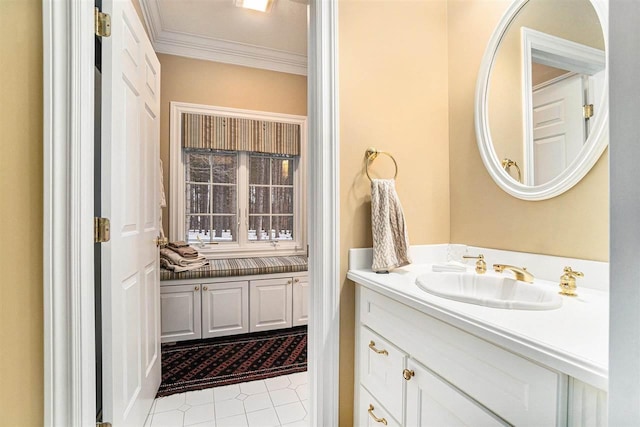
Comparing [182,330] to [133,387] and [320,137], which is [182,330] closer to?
[133,387]

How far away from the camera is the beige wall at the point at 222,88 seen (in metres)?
2.92

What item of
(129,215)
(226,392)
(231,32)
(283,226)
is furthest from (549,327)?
(231,32)

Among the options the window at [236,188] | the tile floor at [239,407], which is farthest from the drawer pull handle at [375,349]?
the window at [236,188]

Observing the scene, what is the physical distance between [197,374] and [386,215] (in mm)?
1780

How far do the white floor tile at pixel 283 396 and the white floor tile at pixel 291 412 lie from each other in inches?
1.5

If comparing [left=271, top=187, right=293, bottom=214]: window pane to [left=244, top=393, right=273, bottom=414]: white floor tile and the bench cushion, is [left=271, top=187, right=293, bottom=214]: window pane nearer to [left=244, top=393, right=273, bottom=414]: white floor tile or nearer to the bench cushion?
the bench cushion

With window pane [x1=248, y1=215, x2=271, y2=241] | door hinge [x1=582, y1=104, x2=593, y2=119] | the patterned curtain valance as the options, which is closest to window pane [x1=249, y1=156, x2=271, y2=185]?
the patterned curtain valance

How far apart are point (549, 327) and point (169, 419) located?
6.16ft

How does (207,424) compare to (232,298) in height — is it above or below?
below

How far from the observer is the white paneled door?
3.70 feet

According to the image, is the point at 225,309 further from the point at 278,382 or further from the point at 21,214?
the point at 21,214

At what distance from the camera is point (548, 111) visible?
1198mm

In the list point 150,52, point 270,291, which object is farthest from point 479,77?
point 270,291

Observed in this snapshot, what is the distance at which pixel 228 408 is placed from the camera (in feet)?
5.82
